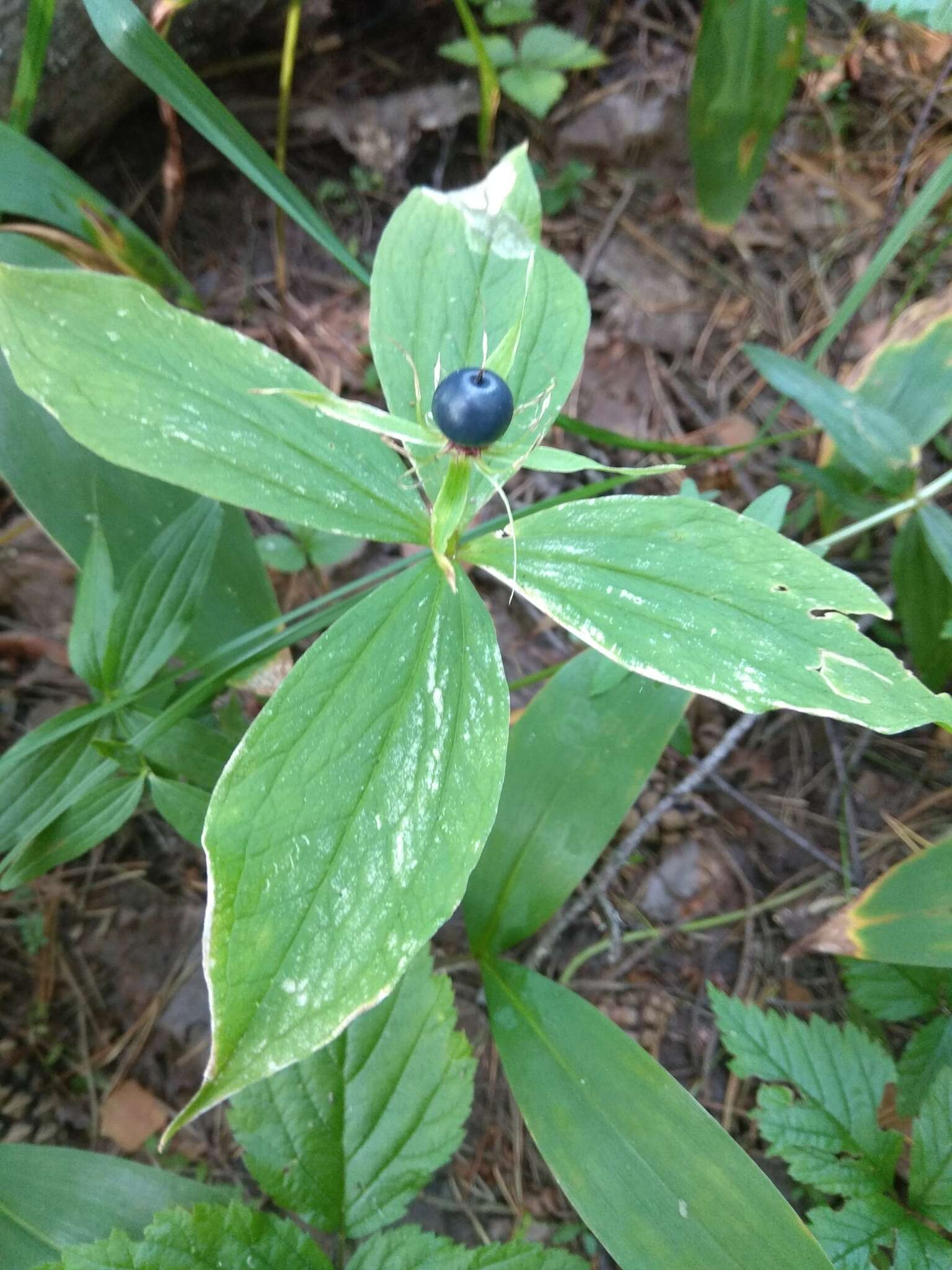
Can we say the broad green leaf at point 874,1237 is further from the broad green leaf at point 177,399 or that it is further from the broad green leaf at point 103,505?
the broad green leaf at point 103,505

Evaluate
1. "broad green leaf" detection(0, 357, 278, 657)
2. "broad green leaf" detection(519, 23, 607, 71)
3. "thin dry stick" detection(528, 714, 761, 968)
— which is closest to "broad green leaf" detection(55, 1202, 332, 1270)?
"thin dry stick" detection(528, 714, 761, 968)

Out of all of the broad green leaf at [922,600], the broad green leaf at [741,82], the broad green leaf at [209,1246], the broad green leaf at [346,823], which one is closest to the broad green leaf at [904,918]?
the broad green leaf at [922,600]

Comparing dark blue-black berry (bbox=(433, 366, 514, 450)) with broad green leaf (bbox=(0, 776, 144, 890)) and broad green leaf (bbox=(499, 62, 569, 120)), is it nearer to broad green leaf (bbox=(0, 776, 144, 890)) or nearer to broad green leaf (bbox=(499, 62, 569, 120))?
broad green leaf (bbox=(0, 776, 144, 890))

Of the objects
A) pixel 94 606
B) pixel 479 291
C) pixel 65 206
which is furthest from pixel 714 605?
pixel 65 206

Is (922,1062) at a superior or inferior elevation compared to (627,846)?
inferior

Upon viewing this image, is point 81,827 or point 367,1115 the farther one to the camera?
point 367,1115

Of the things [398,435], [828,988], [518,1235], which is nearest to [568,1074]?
[518,1235]

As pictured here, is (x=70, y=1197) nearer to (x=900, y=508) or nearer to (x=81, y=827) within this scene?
(x=81, y=827)
